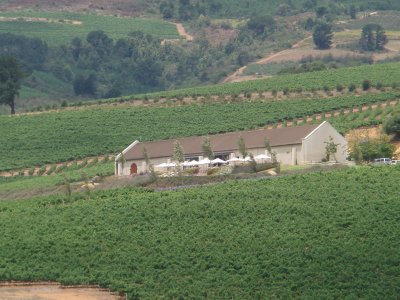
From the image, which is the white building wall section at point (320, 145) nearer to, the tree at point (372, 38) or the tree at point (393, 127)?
the tree at point (393, 127)

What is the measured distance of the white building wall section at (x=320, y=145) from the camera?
308 ft

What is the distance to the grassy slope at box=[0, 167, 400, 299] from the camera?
70.4 meters

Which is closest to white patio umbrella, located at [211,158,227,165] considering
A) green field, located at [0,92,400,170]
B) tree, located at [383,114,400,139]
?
tree, located at [383,114,400,139]

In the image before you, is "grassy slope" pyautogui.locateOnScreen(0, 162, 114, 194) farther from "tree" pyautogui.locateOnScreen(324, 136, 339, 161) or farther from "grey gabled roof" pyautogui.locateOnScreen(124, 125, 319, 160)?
"tree" pyautogui.locateOnScreen(324, 136, 339, 161)

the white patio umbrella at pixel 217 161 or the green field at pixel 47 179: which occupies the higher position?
the white patio umbrella at pixel 217 161

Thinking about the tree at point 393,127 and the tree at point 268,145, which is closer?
the tree at point 268,145

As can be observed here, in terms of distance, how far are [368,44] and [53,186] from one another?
88.0m

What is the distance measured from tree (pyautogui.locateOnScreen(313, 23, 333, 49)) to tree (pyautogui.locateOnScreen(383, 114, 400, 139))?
A: 8475cm

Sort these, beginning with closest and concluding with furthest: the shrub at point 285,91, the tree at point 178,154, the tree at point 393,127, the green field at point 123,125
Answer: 1. the tree at point 178,154
2. the tree at point 393,127
3. the green field at point 123,125
4. the shrub at point 285,91

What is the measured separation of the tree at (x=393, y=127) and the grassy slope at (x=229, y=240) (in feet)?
47.1

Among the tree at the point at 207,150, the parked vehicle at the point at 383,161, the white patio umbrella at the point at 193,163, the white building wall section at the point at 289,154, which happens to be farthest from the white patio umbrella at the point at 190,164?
the parked vehicle at the point at 383,161

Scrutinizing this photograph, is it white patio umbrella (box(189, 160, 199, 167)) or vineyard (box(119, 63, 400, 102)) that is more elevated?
vineyard (box(119, 63, 400, 102))

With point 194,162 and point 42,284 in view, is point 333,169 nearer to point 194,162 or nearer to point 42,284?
point 194,162

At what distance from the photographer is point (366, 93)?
124 metres
